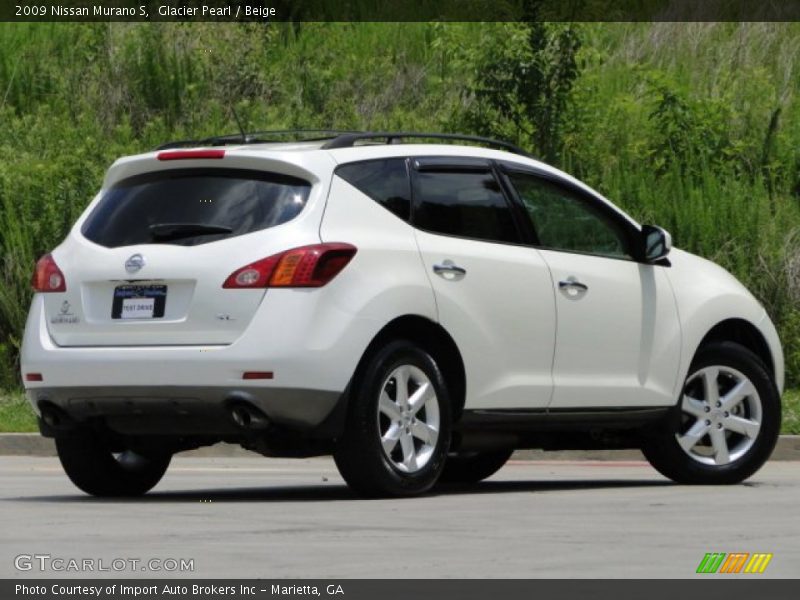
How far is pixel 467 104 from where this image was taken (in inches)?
1056

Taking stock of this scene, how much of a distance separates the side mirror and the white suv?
1cm

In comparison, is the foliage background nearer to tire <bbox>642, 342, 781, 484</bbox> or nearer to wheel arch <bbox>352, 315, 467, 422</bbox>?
tire <bbox>642, 342, 781, 484</bbox>

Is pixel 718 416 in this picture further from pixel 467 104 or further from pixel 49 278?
pixel 467 104

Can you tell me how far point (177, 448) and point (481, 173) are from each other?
7.31ft

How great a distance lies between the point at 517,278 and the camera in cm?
1149

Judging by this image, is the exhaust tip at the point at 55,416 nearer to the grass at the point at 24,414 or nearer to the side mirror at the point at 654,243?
the side mirror at the point at 654,243

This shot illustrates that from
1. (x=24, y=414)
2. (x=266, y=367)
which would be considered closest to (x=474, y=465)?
(x=266, y=367)

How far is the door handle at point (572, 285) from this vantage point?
11742 millimetres

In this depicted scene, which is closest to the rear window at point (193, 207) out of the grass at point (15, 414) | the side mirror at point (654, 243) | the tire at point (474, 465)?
the side mirror at point (654, 243)

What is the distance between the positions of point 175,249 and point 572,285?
233cm

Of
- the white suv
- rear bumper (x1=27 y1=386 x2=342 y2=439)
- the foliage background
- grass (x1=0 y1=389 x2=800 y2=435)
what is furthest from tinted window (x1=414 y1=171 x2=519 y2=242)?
the foliage background

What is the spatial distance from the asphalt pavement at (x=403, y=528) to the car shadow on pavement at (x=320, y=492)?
0.04 feet
